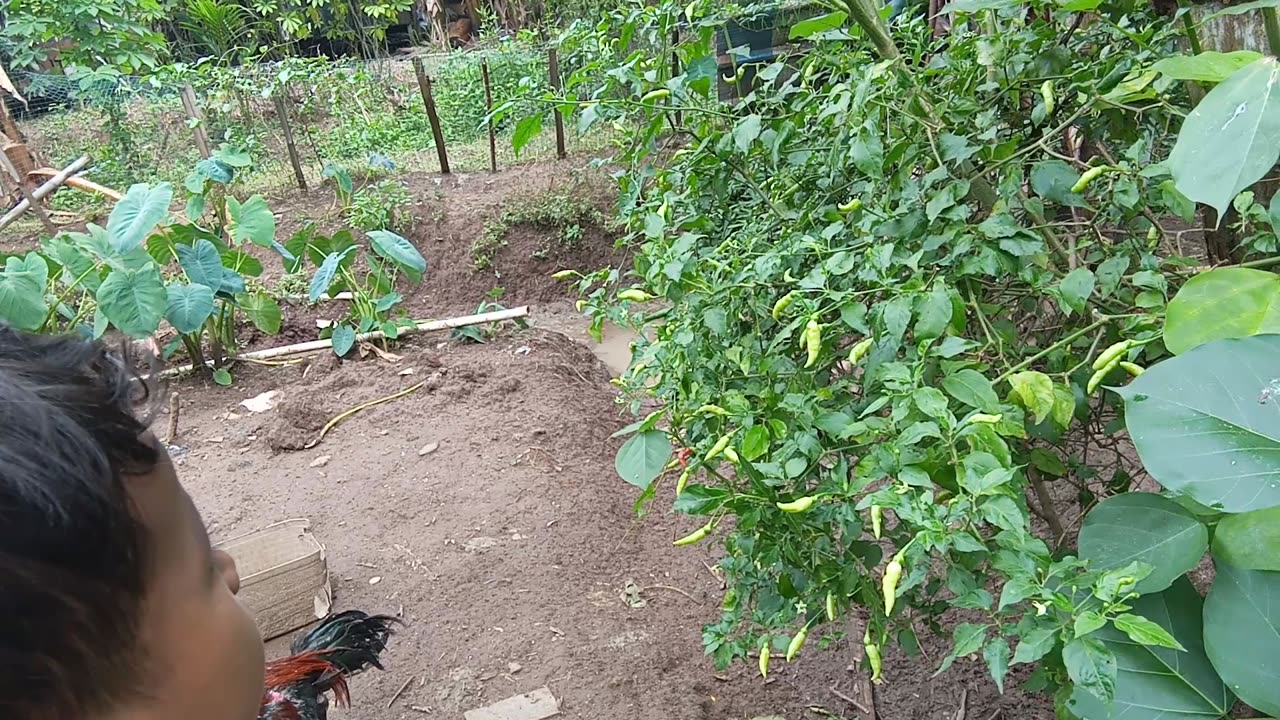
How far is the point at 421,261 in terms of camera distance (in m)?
4.66

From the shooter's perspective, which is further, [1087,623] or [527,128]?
[527,128]

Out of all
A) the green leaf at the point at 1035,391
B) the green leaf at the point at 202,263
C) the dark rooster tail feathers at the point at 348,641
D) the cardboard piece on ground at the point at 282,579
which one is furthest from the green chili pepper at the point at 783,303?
the green leaf at the point at 202,263

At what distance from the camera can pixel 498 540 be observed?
2893mm

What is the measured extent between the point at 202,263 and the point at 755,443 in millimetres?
3831

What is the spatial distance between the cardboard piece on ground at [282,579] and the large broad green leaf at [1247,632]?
226cm

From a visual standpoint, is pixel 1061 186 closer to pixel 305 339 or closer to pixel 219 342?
pixel 219 342

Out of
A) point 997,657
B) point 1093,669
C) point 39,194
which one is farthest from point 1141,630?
point 39,194

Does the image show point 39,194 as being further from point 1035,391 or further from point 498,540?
point 1035,391

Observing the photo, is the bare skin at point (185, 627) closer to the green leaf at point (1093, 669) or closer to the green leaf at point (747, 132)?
Answer: the green leaf at point (1093, 669)

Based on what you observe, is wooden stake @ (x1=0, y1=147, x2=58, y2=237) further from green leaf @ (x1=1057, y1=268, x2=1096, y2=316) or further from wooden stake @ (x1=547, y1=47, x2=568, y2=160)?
green leaf @ (x1=1057, y1=268, x2=1096, y2=316)

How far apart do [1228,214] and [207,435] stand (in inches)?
153

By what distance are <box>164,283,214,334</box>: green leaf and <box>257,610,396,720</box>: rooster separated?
2.31m

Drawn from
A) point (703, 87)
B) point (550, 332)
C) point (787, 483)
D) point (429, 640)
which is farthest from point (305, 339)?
point (787, 483)

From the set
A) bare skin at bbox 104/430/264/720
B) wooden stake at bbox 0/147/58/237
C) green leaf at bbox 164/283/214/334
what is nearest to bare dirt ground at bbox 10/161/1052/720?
green leaf at bbox 164/283/214/334
